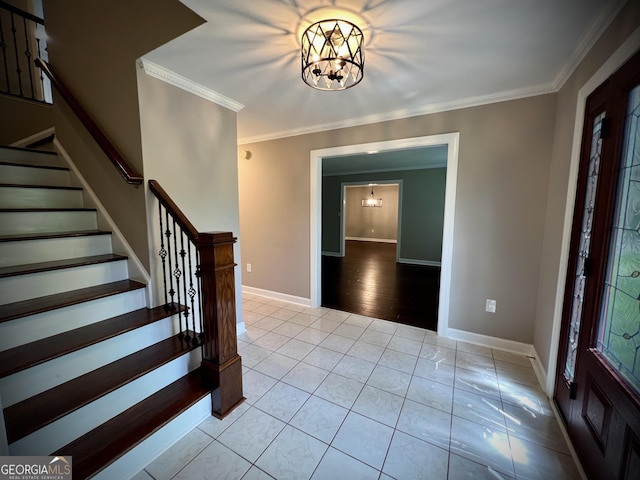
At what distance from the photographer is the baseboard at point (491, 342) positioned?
242 cm

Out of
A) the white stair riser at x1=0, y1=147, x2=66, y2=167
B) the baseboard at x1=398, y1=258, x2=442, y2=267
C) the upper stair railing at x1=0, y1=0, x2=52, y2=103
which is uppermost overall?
the upper stair railing at x1=0, y1=0, x2=52, y2=103

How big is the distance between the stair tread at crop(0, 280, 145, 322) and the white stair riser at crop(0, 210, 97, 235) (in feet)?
2.03

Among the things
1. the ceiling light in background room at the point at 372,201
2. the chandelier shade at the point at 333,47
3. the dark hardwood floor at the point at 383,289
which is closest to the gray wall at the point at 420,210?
the dark hardwood floor at the point at 383,289

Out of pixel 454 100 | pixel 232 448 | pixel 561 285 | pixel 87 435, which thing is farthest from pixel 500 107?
pixel 87 435

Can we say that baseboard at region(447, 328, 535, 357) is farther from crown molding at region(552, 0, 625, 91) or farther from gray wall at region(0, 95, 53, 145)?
gray wall at region(0, 95, 53, 145)

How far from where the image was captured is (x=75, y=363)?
1402 millimetres

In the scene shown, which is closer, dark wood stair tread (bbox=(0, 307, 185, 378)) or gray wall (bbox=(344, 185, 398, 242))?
dark wood stair tread (bbox=(0, 307, 185, 378))

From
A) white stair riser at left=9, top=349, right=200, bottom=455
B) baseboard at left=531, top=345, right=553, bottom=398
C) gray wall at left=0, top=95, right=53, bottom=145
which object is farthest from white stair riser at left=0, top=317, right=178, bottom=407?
gray wall at left=0, top=95, right=53, bottom=145

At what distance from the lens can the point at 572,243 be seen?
1.66m

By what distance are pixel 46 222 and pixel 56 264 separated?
18.8 inches

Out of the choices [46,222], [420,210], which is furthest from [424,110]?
[420,210]

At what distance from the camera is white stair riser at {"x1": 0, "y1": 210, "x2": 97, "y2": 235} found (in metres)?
1.81

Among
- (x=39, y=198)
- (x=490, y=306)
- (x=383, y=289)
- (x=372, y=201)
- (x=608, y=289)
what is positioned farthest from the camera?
(x=372, y=201)

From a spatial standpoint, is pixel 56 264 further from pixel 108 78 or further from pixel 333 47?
pixel 333 47
